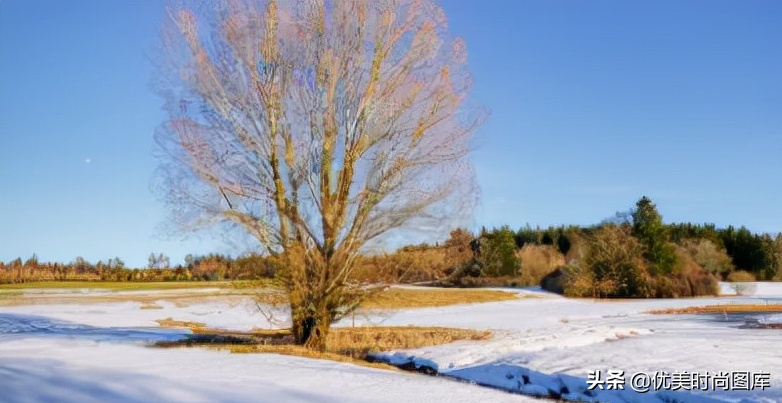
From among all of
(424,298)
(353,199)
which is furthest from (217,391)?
(424,298)

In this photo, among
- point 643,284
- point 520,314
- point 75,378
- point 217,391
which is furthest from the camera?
point 643,284

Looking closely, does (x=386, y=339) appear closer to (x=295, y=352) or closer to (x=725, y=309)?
(x=295, y=352)

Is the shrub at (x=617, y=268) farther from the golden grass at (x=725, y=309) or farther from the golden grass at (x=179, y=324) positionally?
the golden grass at (x=179, y=324)

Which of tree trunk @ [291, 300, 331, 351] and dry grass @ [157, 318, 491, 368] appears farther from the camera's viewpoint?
tree trunk @ [291, 300, 331, 351]

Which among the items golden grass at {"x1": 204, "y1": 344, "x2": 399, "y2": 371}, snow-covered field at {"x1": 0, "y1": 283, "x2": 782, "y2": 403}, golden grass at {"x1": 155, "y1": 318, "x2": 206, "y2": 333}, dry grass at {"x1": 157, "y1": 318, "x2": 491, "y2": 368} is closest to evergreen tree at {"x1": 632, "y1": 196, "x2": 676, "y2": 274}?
snow-covered field at {"x1": 0, "y1": 283, "x2": 782, "y2": 403}

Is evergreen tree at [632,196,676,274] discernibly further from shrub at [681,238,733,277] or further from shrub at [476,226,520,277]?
shrub at [476,226,520,277]

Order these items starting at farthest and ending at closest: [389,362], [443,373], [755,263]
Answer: [755,263]
[389,362]
[443,373]

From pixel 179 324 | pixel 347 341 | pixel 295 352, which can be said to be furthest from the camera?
pixel 179 324

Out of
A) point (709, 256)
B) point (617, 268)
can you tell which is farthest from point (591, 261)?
point (709, 256)

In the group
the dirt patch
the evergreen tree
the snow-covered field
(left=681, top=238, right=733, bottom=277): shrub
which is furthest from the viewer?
(left=681, top=238, right=733, bottom=277): shrub

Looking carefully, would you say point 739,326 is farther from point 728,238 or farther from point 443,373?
point 728,238

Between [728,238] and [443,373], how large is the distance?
4922 cm

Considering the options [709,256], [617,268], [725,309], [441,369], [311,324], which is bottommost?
[725,309]

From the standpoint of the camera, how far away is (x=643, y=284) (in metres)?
33.8
